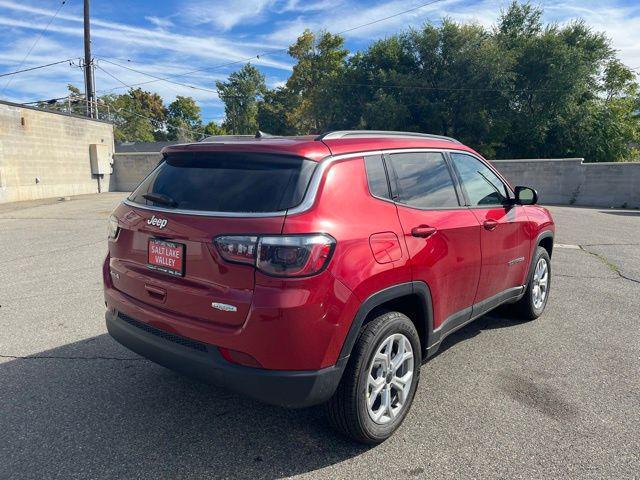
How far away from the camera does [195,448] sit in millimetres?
2590

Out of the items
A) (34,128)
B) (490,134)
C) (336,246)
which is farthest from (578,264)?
(490,134)

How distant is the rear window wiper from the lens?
2.66 m

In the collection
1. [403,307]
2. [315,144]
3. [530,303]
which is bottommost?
[530,303]

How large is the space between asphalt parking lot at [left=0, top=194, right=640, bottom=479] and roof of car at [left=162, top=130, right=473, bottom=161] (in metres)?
1.69

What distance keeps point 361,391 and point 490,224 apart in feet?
6.09

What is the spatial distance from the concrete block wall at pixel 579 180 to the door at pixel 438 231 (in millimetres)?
16793

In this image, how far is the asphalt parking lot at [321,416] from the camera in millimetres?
2463

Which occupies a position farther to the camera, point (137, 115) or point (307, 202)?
point (137, 115)

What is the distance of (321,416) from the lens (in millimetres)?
2965

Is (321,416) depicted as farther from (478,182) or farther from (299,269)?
(478,182)

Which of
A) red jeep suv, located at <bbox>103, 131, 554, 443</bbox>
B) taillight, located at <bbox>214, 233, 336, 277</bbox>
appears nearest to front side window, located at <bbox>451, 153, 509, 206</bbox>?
red jeep suv, located at <bbox>103, 131, 554, 443</bbox>

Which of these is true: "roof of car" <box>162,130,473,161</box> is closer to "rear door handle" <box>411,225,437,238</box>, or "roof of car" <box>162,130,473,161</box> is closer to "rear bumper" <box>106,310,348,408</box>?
"rear door handle" <box>411,225,437,238</box>

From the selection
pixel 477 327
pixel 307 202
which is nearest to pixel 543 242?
pixel 477 327

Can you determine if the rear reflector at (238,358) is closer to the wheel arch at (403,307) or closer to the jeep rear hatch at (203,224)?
the jeep rear hatch at (203,224)
